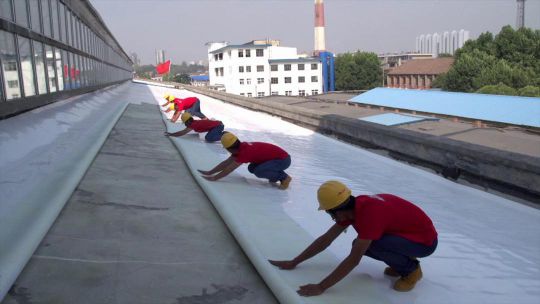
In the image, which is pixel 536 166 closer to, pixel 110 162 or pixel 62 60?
pixel 110 162

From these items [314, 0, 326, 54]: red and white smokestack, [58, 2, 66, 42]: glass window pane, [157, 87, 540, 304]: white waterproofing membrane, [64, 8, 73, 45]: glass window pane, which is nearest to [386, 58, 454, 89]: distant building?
[314, 0, 326, 54]: red and white smokestack

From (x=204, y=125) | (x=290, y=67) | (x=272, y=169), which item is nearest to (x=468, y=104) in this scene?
(x=204, y=125)

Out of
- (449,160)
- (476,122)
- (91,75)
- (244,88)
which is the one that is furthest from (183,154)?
(244,88)

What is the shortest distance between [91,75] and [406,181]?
14509mm

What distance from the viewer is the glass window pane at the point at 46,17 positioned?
9.25 metres

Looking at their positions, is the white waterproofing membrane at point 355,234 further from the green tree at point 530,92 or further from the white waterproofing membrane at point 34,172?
the green tree at point 530,92

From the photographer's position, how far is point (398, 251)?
273cm

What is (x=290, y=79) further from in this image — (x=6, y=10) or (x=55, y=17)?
(x=6, y=10)

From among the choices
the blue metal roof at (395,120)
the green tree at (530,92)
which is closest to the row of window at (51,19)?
the blue metal roof at (395,120)

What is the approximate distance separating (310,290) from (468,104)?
51.9 feet

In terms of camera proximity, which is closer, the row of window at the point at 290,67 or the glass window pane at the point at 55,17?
the glass window pane at the point at 55,17

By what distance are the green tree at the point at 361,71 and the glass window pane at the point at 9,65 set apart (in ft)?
191

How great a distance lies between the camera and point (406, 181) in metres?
5.77

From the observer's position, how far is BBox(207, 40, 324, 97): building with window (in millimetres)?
61219
